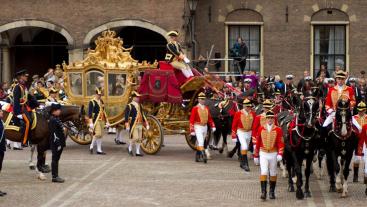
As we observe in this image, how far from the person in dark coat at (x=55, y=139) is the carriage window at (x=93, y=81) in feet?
17.3

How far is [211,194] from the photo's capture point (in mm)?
14273

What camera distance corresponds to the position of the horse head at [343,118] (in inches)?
542

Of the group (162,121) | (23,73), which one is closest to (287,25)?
(162,121)

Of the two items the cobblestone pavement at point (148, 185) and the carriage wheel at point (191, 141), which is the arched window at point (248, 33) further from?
the cobblestone pavement at point (148, 185)

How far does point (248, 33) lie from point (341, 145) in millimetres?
18781

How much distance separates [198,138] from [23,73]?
4648 mm

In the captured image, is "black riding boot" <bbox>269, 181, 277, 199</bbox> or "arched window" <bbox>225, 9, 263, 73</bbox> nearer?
"black riding boot" <bbox>269, 181, 277, 199</bbox>

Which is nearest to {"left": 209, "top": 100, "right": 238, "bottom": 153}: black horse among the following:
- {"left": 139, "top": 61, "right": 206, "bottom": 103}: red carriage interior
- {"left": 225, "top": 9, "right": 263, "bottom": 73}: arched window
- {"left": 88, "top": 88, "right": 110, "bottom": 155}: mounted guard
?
{"left": 139, "top": 61, "right": 206, "bottom": 103}: red carriage interior

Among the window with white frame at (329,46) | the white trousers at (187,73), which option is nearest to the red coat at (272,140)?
the white trousers at (187,73)

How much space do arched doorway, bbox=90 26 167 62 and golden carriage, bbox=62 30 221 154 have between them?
12.2 m

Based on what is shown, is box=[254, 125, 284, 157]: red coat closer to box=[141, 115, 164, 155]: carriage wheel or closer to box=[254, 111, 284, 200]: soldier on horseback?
box=[254, 111, 284, 200]: soldier on horseback

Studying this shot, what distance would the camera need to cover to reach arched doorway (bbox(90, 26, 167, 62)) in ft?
113

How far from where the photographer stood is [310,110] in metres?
13.6

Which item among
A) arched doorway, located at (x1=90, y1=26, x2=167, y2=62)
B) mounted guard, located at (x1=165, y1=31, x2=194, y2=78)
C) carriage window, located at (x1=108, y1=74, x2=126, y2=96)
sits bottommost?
carriage window, located at (x1=108, y1=74, x2=126, y2=96)
